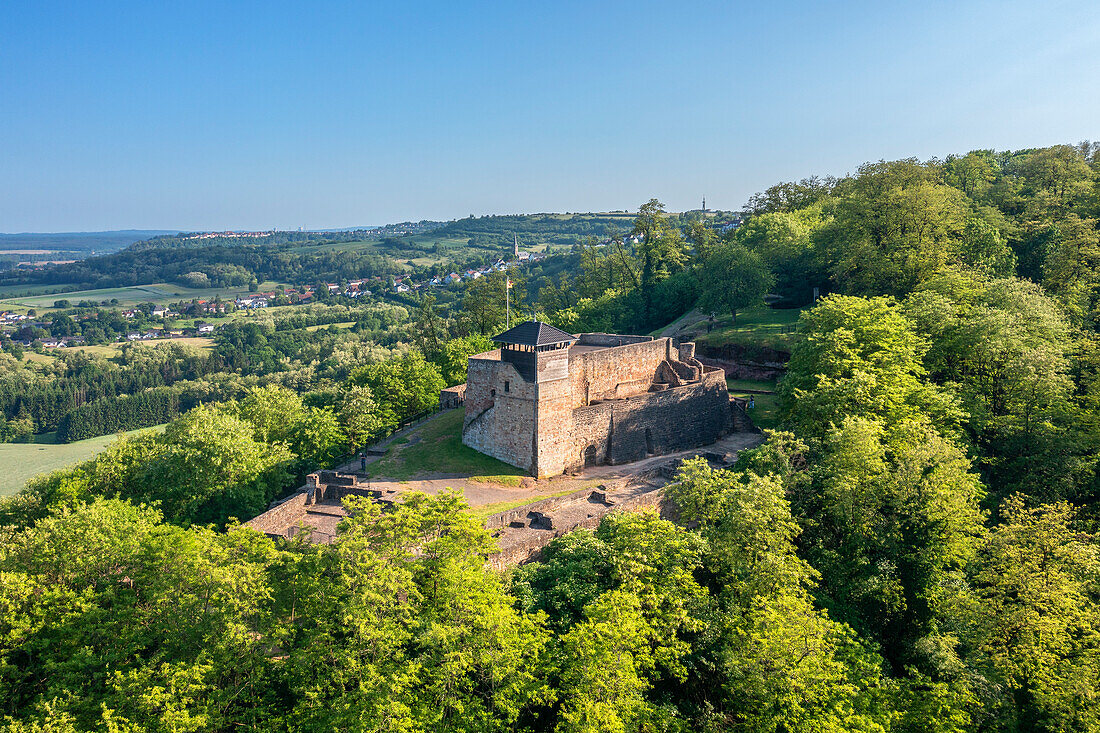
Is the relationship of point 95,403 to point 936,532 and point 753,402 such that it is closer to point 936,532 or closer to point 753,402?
point 753,402

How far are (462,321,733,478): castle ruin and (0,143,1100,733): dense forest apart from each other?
268 inches

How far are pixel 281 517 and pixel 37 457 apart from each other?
Answer: 63.7 meters

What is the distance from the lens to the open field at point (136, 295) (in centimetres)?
16162

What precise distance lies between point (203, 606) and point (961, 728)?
19.4 meters

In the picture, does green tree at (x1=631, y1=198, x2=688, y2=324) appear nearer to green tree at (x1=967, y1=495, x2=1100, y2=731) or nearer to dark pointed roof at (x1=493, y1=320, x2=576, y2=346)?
dark pointed roof at (x1=493, y1=320, x2=576, y2=346)

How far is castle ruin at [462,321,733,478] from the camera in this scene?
3297 cm

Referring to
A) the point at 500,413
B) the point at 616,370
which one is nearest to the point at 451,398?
the point at 500,413

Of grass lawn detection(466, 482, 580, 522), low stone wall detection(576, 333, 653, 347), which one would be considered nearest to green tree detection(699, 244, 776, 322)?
low stone wall detection(576, 333, 653, 347)

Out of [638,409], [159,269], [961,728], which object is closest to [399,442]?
[638,409]

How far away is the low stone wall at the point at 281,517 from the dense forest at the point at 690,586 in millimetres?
3878

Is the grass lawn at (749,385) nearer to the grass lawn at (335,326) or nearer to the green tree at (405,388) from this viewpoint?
the green tree at (405,388)

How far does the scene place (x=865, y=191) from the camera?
46.0m

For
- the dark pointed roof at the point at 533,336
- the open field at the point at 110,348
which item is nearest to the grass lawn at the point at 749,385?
the dark pointed roof at the point at 533,336

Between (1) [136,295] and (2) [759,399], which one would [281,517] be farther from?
(1) [136,295]
